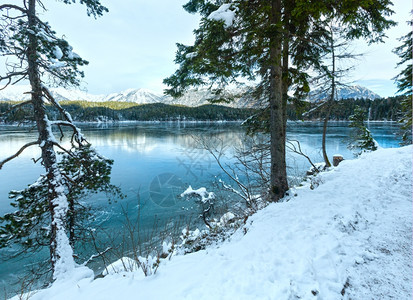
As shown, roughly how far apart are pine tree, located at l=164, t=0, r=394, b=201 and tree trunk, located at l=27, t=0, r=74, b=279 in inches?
140

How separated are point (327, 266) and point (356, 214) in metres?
1.78

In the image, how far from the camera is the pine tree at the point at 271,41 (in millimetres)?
4121

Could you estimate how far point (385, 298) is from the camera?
1.82m

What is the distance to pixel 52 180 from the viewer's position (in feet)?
15.9

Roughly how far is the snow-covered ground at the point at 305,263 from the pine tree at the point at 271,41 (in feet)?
6.87

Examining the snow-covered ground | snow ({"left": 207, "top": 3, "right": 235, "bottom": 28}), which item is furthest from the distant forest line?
the snow-covered ground

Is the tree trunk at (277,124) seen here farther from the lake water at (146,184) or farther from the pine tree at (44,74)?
the pine tree at (44,74)

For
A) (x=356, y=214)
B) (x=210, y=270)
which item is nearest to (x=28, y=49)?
(x=210, y=270)

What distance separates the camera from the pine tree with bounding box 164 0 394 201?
4.12 metres

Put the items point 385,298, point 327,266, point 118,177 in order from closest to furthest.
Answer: point 385,298 → point 327,266 → point 118,177

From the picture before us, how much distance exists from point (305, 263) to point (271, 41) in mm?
4823

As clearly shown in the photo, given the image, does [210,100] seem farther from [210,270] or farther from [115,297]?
[115,297]

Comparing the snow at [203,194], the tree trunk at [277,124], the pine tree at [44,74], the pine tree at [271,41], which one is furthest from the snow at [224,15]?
the snow at [203,194]

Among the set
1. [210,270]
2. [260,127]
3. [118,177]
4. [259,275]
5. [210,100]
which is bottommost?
[118,177]
